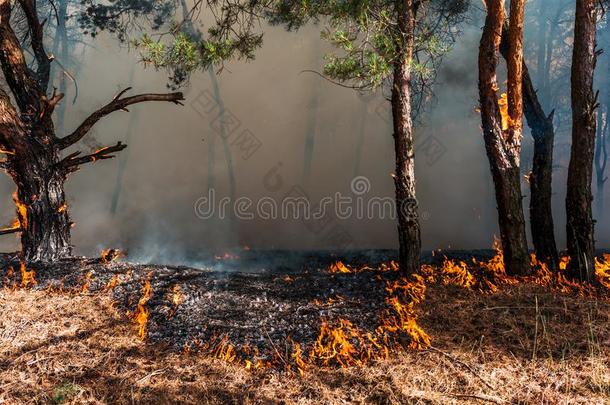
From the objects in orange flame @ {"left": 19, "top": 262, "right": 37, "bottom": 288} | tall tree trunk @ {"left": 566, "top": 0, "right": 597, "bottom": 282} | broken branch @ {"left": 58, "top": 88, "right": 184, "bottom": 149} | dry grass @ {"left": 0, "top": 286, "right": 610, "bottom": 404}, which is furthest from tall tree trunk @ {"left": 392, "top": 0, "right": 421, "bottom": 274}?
orange flame @ {"left": 19, "top": 262, "right": 37, "bottom": 288}

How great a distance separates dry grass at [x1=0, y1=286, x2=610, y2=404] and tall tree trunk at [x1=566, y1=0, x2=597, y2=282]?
167 centimetres

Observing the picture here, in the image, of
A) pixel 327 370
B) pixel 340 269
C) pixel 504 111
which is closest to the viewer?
pixel 327 370

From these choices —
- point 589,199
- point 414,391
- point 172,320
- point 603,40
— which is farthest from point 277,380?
point 603,40

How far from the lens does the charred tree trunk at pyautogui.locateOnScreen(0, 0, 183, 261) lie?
7688 millimetres

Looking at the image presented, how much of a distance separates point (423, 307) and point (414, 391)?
1867 millimetres

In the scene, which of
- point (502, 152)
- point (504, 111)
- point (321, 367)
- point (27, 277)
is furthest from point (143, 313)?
point (504, 111)

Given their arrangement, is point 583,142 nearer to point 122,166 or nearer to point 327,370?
point 327,370

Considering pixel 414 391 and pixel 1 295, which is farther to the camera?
pixel 1 295

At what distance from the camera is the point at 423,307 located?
20.6 ft

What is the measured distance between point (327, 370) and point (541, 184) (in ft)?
20.5

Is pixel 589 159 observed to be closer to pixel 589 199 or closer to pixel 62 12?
pixel 589 199

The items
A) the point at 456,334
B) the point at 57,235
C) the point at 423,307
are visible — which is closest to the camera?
the point at 456,334

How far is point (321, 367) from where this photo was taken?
16.5 ft

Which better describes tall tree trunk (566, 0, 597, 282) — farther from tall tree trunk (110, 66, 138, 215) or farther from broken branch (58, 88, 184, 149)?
tall tree trunk (110, 66, 138, 215)
